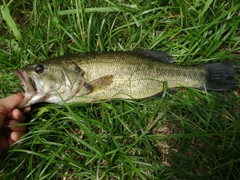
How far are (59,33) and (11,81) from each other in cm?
100

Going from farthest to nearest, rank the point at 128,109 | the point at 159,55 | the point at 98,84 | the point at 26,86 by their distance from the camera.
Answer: the point at 159,55
the point at 128,109
the point at 98,84
the point at 26,86

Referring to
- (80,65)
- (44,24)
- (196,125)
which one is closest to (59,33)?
(44,24)

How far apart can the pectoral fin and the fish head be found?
3.0 inches

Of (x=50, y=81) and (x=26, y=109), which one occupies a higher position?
(x=50, y=81)

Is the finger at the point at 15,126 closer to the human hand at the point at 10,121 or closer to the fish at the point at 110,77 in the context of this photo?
the human hand at the point at 10,121

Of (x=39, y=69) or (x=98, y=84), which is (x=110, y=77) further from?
(x=39, y=69)

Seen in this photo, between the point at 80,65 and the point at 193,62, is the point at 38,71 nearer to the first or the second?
the point at 80,65

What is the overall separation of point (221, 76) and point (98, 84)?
5.53ft

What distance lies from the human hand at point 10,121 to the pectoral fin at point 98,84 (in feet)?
2.70

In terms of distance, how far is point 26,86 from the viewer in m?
3.11

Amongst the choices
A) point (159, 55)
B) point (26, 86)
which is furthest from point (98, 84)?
point (159, 55)

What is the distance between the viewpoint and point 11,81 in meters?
3.70

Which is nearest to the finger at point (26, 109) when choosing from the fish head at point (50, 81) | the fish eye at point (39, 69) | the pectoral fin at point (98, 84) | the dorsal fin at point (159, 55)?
the fish head at point (50, 81)

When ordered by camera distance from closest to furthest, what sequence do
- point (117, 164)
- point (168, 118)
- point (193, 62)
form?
point (117, 164) → point (168, 118) → point (193, 62)
